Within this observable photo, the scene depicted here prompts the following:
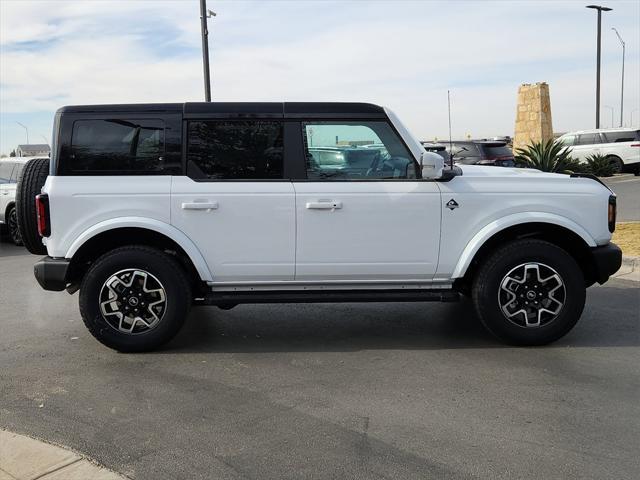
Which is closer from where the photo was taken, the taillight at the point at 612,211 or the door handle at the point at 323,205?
the door handle at the point at 323,205

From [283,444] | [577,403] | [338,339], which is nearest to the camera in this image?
[283,444]

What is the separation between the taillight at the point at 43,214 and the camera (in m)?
5.01

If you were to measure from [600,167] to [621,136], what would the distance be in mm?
2608

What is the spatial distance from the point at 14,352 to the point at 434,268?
3461 millimetres

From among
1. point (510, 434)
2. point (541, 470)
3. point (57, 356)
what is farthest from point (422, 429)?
point (57, 356)

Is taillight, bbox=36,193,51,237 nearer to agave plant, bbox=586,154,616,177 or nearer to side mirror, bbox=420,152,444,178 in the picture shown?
side mirror, bbox=420,152,444,178

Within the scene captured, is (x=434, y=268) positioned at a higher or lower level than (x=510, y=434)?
higher

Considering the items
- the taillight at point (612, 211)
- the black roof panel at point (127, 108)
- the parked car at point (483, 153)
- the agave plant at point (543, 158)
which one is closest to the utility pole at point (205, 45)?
the parked car at point (483, 153)

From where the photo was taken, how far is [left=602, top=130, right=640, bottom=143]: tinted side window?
24.9 metres

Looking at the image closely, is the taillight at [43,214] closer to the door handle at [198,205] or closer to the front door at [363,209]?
the door handle at [198,205]

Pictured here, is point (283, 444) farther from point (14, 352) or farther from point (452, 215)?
point (14, 352)

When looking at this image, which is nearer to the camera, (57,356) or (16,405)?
(16,405)

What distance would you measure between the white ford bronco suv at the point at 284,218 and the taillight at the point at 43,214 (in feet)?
0.03

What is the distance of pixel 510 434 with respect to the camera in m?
3.68
